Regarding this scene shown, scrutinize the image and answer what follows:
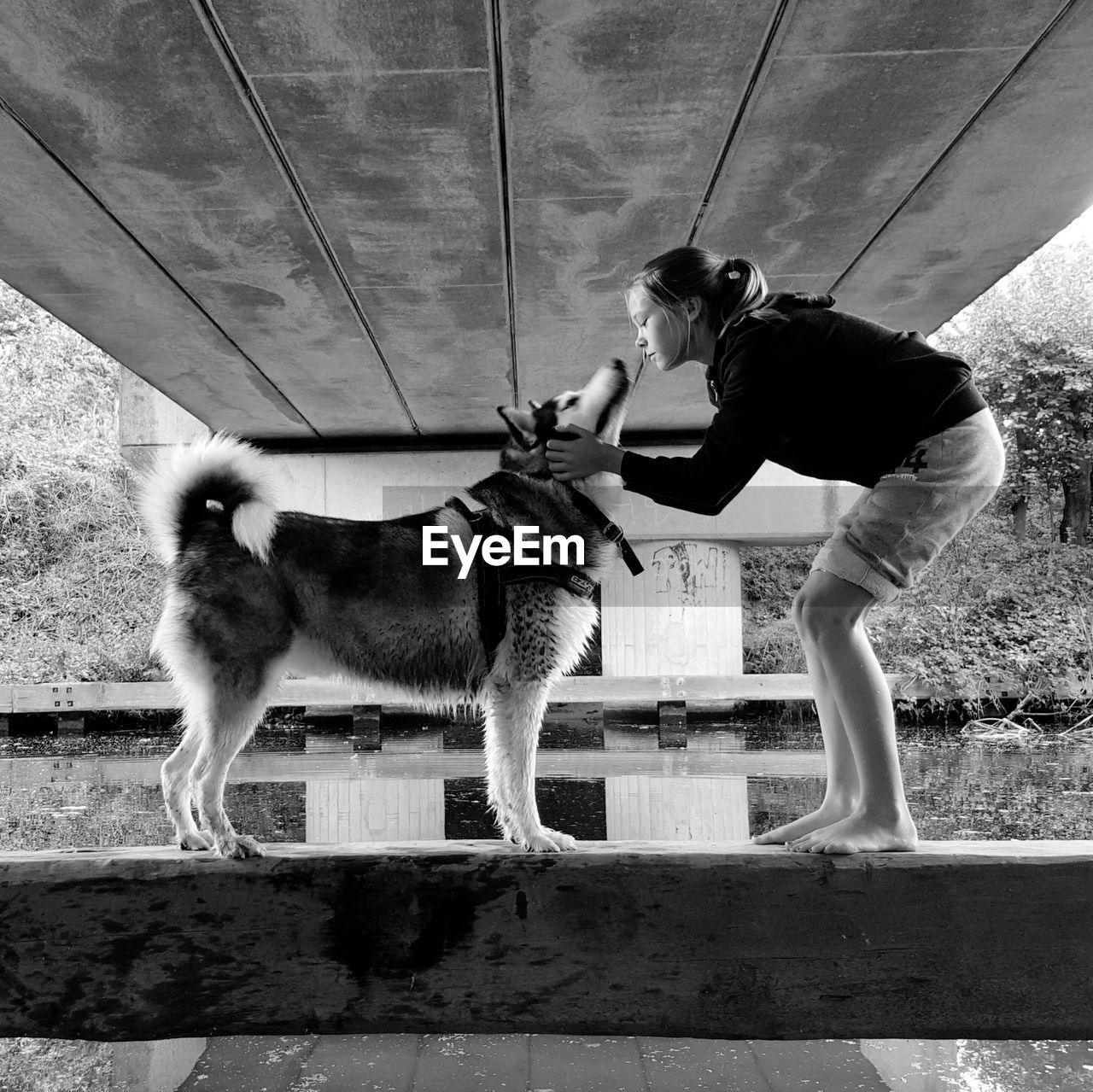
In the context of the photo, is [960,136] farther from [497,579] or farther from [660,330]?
[497,579]

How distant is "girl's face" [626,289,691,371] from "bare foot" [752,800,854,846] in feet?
4.01

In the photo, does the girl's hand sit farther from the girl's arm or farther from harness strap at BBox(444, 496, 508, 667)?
harness strap at BBox(444, 496, 508, 667)

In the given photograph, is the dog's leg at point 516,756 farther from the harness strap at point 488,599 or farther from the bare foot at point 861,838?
the bare foot at point 861,838

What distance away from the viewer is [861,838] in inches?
90.3

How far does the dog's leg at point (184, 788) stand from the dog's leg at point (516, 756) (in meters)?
0.77

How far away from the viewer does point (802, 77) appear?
434 centimetres

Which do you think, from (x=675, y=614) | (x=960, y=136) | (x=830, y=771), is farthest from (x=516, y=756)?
(x=675, y=614)

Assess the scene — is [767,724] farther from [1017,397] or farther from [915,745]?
[1017,397]

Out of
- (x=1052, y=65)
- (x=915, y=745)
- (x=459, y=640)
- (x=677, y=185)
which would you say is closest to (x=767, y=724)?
(x=915, y=745)

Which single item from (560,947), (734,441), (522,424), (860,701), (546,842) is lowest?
(560,947)

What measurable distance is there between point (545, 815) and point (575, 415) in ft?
12.5

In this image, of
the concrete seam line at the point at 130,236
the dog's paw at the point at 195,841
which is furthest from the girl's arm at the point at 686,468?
the concrete seam line at the point at 130,236

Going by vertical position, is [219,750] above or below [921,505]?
below

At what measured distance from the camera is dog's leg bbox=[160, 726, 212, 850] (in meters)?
2.49
